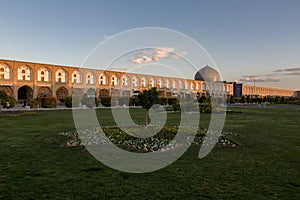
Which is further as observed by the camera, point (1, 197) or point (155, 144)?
point (155, 144)

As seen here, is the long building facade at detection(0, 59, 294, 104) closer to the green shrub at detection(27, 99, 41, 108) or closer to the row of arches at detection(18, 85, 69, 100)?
the row of arches at detection(18, 85, 69, 100)

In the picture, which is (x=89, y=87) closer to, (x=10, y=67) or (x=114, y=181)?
(x=10, y=67)

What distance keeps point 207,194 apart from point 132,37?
6334mm

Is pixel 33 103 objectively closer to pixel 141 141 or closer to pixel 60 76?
pixel 60 76

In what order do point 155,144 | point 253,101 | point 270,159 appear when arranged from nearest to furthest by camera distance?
point 270,159, point 155,144, point 253,101

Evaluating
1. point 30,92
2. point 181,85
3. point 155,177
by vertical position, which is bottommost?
point 155,177

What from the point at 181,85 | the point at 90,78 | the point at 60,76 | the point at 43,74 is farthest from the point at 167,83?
the point at 43,74

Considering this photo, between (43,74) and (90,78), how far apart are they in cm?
1018

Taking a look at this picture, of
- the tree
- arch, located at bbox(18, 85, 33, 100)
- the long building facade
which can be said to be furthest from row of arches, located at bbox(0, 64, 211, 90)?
the tree

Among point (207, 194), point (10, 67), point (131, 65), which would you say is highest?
point (10, 67)

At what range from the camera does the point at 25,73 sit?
147 ft

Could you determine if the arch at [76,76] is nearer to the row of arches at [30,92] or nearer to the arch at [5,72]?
the row of arches at [30,92]

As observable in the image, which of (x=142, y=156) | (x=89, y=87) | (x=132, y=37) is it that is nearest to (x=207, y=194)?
(x=142, y=156)

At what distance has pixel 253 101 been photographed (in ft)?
251
